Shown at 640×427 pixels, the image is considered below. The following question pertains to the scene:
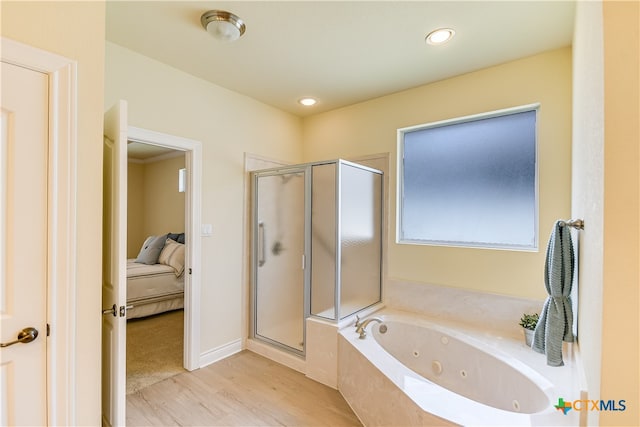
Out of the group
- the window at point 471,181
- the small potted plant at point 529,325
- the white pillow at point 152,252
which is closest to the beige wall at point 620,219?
the small potted plant at point 529,325

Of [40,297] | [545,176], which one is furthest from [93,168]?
[545,176]

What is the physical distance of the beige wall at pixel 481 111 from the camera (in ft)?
7.08

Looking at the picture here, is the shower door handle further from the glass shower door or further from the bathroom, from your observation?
the bathroom

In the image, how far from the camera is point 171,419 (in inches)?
77.8

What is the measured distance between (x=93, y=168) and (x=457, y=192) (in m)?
2.69

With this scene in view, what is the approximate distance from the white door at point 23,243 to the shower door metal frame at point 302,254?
5.90 feet

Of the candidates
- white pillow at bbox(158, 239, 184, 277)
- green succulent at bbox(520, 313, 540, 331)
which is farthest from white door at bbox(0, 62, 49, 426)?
white pillow at bbox(158, 239, 184, 277)

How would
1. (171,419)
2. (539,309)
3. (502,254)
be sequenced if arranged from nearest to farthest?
(171,419)
(539,309)
(502,254)

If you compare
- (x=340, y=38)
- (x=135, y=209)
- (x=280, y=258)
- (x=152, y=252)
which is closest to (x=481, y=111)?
(x=340, y=38)

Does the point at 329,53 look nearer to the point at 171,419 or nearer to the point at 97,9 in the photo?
the point at 97,9

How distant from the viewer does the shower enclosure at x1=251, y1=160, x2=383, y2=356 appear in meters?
2.55

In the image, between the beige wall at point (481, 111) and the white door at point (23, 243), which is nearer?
the white door at point (23, 243)

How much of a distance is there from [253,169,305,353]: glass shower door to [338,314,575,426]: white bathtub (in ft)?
2.18

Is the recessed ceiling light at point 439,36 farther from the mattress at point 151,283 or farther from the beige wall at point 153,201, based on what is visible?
the beige wall at point 153,201
